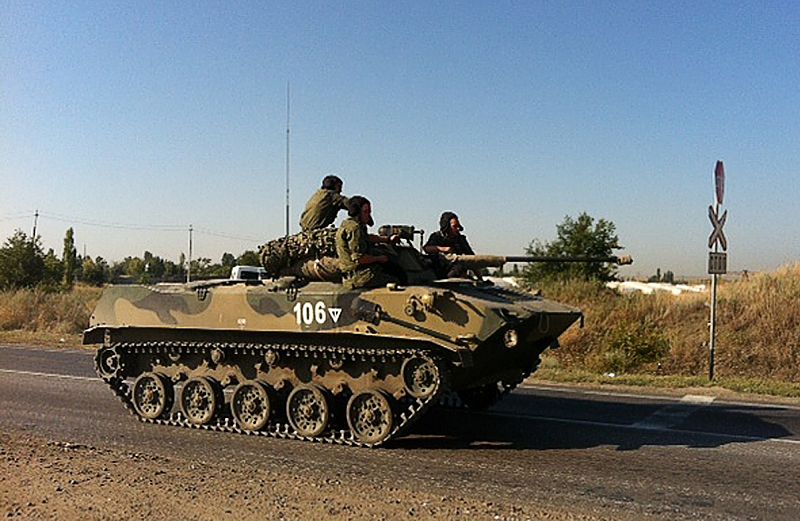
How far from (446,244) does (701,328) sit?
37.3 ft

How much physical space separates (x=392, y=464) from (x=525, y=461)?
53.7 inches

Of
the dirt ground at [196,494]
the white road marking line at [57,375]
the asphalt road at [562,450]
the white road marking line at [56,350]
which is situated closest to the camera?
the dirt ground at [196,494]

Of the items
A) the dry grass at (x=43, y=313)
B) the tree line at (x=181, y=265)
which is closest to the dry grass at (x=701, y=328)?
the tree line at (x=181, y=265)

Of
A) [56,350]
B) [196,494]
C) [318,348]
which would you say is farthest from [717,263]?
[56,350]

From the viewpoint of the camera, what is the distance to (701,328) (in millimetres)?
20797

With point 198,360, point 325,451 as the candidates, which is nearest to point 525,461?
point 325,451

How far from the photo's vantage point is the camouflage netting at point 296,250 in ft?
34.7

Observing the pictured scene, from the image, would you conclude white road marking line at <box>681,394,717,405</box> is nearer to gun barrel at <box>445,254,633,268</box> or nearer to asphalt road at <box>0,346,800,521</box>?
asphalt road at <box>0,346,800,521</box>

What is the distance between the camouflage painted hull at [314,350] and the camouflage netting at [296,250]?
15.0 inches

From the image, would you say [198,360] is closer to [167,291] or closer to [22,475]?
[167,291]

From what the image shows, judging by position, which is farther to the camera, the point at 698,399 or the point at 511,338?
the point at 698,399

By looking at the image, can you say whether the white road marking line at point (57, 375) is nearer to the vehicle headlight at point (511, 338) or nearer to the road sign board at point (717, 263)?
the vehicle headlight at point (511, 338)

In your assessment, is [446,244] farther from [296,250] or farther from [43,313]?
[43,313]

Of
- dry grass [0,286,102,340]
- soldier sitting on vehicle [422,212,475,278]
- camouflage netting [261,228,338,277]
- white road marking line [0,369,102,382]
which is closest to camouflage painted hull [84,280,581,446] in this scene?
camouflage netting [261,228,338,277]
